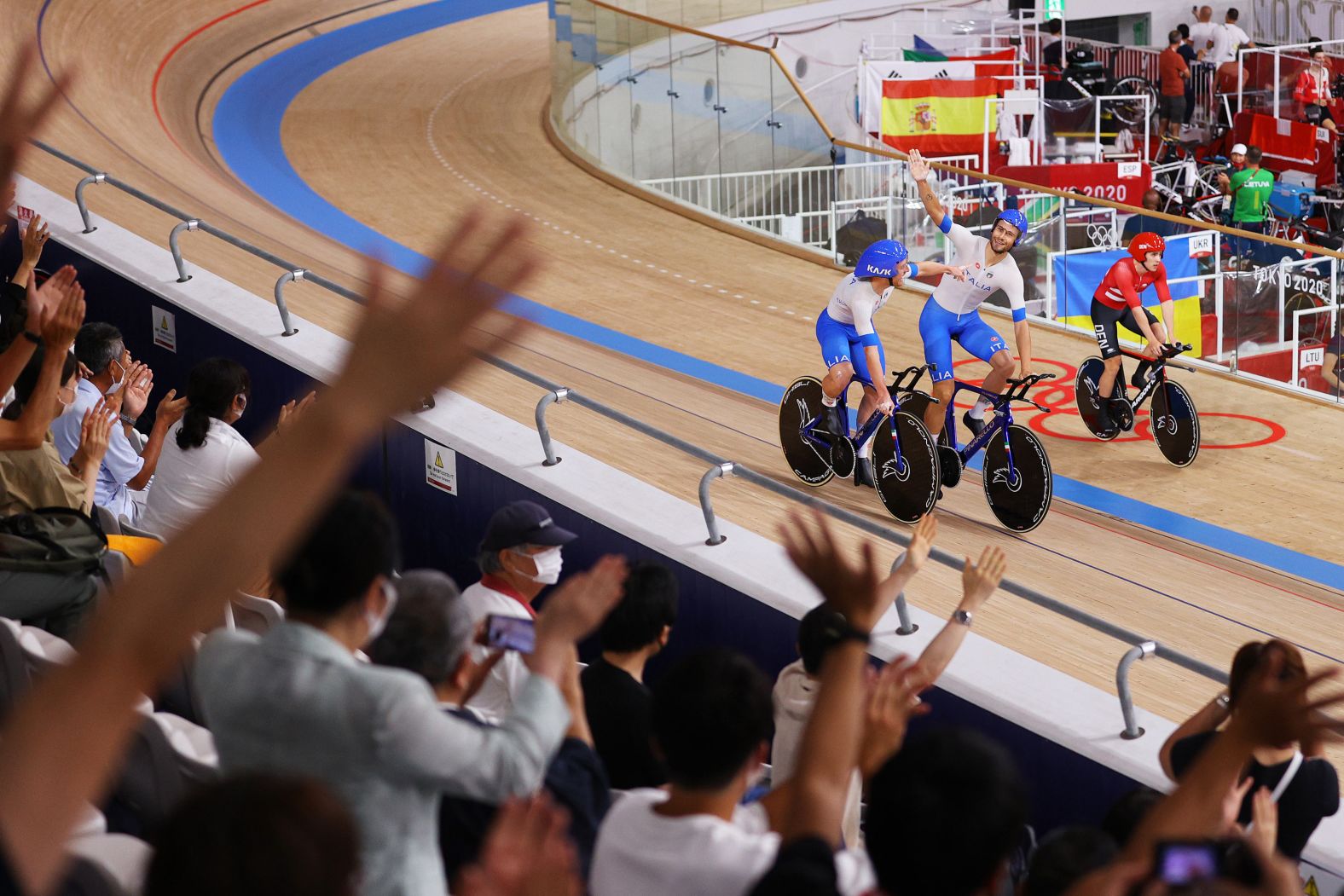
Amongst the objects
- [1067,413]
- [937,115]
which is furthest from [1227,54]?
[1067,413]

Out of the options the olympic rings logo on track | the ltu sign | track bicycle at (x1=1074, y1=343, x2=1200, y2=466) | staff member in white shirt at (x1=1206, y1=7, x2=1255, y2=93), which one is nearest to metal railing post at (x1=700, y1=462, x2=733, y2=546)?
the olympic rings logo on track

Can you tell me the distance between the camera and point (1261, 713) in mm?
1840

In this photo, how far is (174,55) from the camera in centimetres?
1518

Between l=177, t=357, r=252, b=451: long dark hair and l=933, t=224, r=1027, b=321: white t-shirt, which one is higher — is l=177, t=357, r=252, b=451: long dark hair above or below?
above

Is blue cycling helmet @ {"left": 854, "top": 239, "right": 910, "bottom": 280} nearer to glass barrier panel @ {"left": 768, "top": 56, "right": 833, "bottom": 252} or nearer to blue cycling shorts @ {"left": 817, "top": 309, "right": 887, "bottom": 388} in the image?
blue cycling shorts @ {"left": 817, "top": 309, "right": 887, "bottom": 388}

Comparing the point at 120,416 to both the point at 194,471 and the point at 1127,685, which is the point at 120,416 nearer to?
the point at 194,471

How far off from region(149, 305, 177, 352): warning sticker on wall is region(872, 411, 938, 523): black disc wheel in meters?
3.06

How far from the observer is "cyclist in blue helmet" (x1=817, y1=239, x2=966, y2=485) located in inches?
247

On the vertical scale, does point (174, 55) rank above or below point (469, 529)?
above

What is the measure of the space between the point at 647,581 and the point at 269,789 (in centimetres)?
167

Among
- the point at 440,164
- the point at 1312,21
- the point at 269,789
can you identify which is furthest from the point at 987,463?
the point at 1312,21

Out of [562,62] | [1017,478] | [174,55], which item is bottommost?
[1017,478]

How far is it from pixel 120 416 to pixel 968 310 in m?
3.81

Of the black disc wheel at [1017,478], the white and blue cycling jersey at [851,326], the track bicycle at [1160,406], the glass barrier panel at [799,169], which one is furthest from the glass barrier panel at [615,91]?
the black disc wheel at [1017,478]
